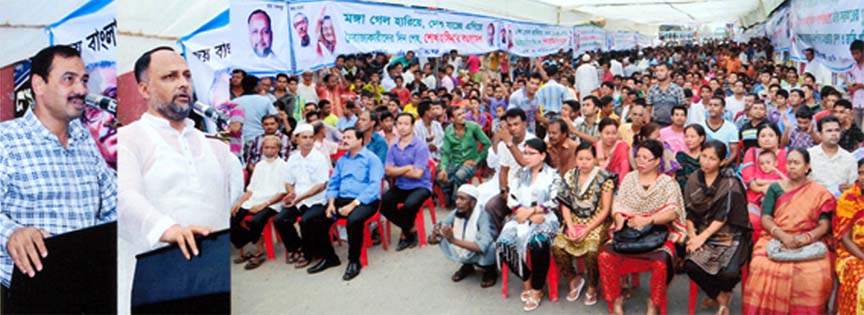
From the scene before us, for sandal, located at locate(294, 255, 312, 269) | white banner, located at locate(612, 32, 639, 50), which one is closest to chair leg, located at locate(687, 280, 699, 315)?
sandal, located at locate(294, 255, 312, 269)

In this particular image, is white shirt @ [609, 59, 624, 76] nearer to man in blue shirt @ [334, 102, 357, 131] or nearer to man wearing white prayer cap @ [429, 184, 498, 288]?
man in blue shirt @ [334, 102, 357, 131]

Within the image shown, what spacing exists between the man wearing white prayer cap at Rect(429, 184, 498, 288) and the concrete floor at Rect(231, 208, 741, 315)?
14cm

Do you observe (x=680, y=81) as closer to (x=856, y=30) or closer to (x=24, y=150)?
(x=856, y=30)

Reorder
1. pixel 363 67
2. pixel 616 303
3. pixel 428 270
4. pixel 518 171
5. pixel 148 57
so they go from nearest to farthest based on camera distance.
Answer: pixel 148 57 → pixel 616 303 → pixel 518 171 → pixel 428 270 → pixel 363 67

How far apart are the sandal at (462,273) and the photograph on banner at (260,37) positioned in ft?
7.44

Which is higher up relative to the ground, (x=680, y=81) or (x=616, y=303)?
(x=680, y=81)

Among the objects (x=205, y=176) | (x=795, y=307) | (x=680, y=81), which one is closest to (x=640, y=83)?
(x=680, y=81)

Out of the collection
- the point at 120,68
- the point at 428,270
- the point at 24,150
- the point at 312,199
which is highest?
the point at 120,68

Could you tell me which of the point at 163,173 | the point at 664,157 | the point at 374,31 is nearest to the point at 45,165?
the point at 163,173

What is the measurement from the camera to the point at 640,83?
368 inches

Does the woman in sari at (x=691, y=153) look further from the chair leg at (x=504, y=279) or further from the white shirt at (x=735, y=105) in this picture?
the white shirt at (x=735, y=105)

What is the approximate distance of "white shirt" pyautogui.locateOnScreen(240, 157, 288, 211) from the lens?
492 centimetres

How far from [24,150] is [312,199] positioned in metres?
3.29

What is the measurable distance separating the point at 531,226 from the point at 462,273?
66 cm
